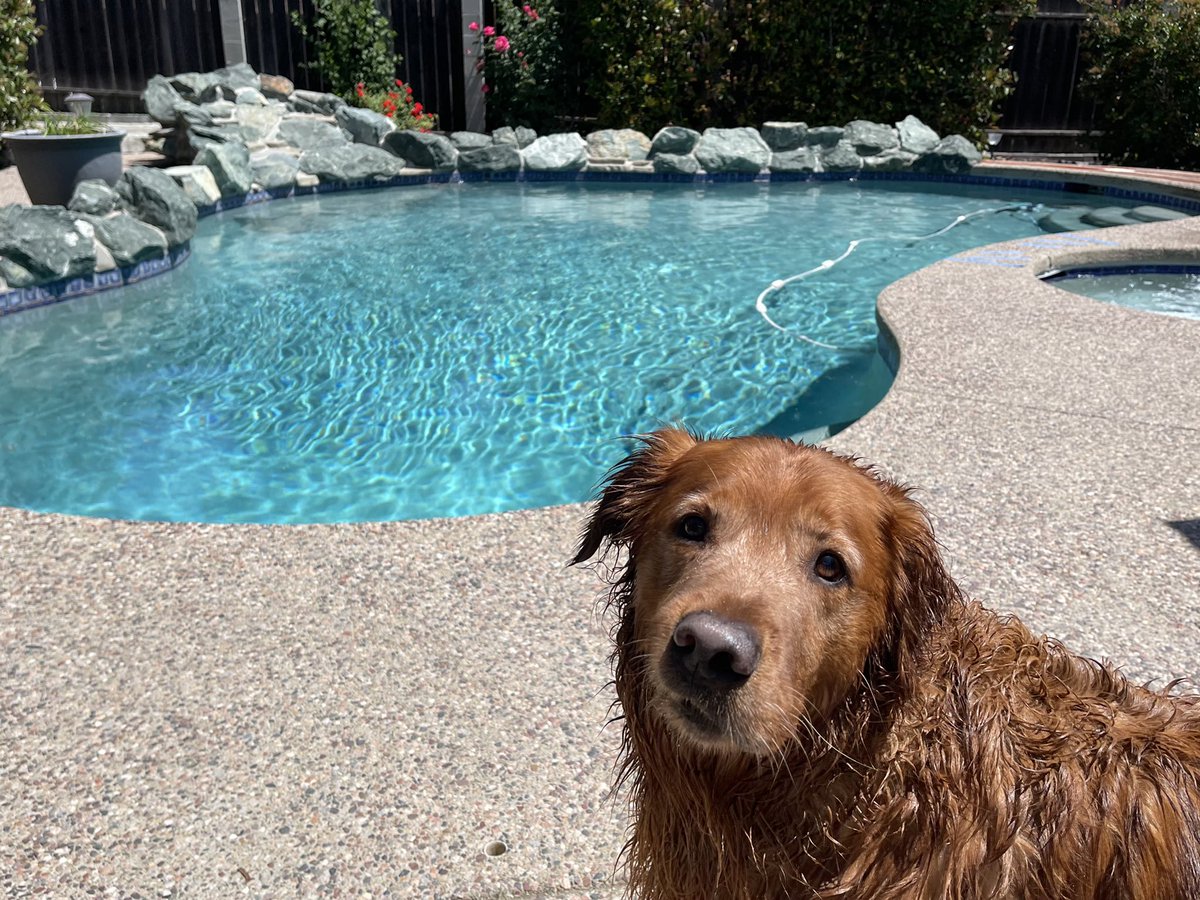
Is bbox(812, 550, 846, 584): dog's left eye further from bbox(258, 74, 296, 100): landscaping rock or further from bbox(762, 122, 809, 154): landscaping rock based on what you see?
bbox(258, 74, 296, 100): landscaping rock

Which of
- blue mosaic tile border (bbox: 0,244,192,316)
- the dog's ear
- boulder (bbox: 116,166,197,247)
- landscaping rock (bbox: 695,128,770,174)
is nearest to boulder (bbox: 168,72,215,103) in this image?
boulder (bbox: 116,166,197,247)

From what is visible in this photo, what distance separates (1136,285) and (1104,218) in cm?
411

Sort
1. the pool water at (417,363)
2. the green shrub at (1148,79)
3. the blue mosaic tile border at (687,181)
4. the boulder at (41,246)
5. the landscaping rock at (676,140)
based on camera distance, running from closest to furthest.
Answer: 1. the pool water at (417,363)
2. the boulder at (41,246)
3. the blue mosaic tile border at (687,181)
4. the green shrub at (1148,79)
5. the landscaping rock at (676,140)

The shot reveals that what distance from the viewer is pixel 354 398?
25.2ft

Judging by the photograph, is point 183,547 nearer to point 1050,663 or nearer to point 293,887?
point 293,887

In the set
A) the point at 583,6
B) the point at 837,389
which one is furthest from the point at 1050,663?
the point at 583,6

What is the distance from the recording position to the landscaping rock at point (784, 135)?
676 inches

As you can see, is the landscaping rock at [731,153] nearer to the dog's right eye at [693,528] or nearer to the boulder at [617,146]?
the boulder at [617,146]

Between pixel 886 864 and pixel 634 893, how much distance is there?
0.76 metres

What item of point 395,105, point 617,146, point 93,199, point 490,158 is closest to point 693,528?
point 93,199

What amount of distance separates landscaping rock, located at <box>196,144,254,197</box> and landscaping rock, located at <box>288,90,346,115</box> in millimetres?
3489

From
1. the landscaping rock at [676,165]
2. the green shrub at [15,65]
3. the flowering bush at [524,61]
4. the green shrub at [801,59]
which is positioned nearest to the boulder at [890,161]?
the green shrub at [801,59]

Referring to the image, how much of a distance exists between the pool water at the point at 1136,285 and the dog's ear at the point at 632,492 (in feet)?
28.2

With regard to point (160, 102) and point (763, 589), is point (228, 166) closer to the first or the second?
point (160, 102)
